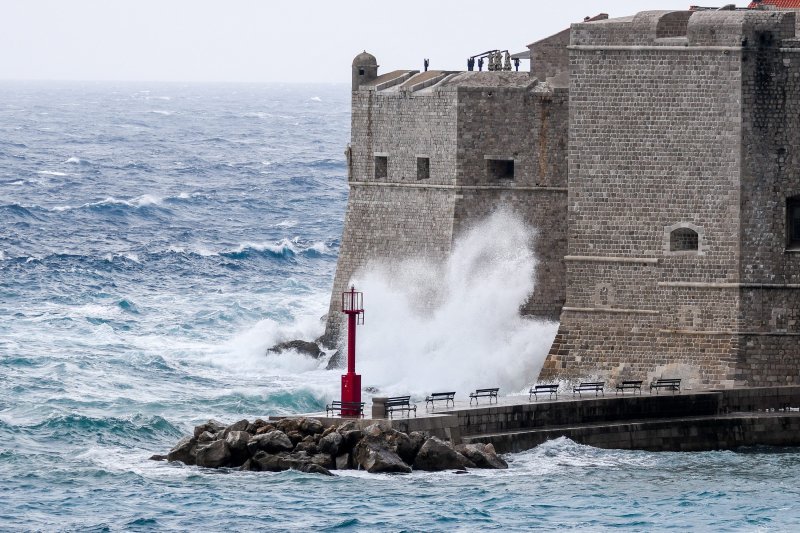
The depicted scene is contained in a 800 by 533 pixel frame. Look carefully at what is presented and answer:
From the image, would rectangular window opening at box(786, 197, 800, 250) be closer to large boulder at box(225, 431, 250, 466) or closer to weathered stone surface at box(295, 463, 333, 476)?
weathered stone surface at box(295, 463, 333, 476)

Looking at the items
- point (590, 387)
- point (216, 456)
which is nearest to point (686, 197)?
point (590, 387)

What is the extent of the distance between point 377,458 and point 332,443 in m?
0.79

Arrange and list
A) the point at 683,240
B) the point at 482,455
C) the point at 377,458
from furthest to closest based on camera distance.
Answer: the point at 683,240 < the point at 482,455 < the point at 377,458

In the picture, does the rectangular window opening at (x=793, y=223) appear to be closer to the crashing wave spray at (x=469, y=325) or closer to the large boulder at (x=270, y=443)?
the crashing wave spray at (x=469, y=325)

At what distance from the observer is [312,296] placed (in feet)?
186

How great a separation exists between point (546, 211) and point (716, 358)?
5.29m

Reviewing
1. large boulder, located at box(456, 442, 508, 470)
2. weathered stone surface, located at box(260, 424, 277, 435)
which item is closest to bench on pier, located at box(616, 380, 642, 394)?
large boulder, located at box(456, 442, 508, 470)

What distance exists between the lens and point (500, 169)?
142 ft

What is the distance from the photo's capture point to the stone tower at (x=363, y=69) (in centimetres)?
4653

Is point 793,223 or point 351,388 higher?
point 793,223

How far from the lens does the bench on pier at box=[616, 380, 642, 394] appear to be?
38688 mm

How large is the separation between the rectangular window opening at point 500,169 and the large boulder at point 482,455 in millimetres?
9395

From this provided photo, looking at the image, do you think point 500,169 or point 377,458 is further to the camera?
point 500,169

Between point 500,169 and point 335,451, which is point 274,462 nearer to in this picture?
point 335,451
